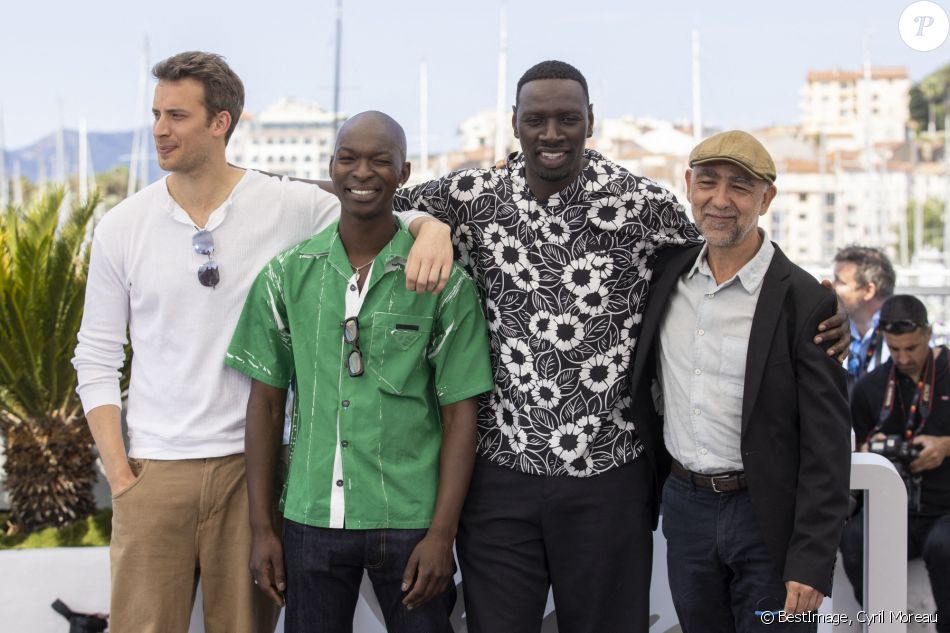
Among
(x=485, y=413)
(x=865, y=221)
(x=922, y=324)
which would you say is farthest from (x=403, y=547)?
(x=865, y=221)

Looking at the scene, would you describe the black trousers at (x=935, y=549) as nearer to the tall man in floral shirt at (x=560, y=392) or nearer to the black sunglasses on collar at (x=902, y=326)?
the black sunglasses on collar at (x=902, y=326)

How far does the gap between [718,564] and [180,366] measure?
1.97 m

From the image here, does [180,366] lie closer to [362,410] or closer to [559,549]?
[362,410]

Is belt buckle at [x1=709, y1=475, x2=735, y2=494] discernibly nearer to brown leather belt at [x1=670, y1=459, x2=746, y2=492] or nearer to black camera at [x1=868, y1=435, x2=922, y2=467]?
brown leather belt at [x1=670, y1=459, x2=746, y2=492]

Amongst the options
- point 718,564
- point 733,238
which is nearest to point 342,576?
point 718,564

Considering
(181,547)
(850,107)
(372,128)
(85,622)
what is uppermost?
(850,107)

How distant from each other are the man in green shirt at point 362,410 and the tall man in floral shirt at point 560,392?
0.14 meters

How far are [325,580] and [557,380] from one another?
1005 millimetres

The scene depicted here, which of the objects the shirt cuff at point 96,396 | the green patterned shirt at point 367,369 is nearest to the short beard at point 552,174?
the green patterned shirt at point 367,369

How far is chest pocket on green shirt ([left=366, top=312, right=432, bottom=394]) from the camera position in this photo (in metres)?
3.27

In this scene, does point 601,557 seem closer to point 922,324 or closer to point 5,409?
point 922,324

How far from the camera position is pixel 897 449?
5520 millimetres

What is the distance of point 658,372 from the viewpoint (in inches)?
141

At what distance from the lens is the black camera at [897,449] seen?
5.50m
